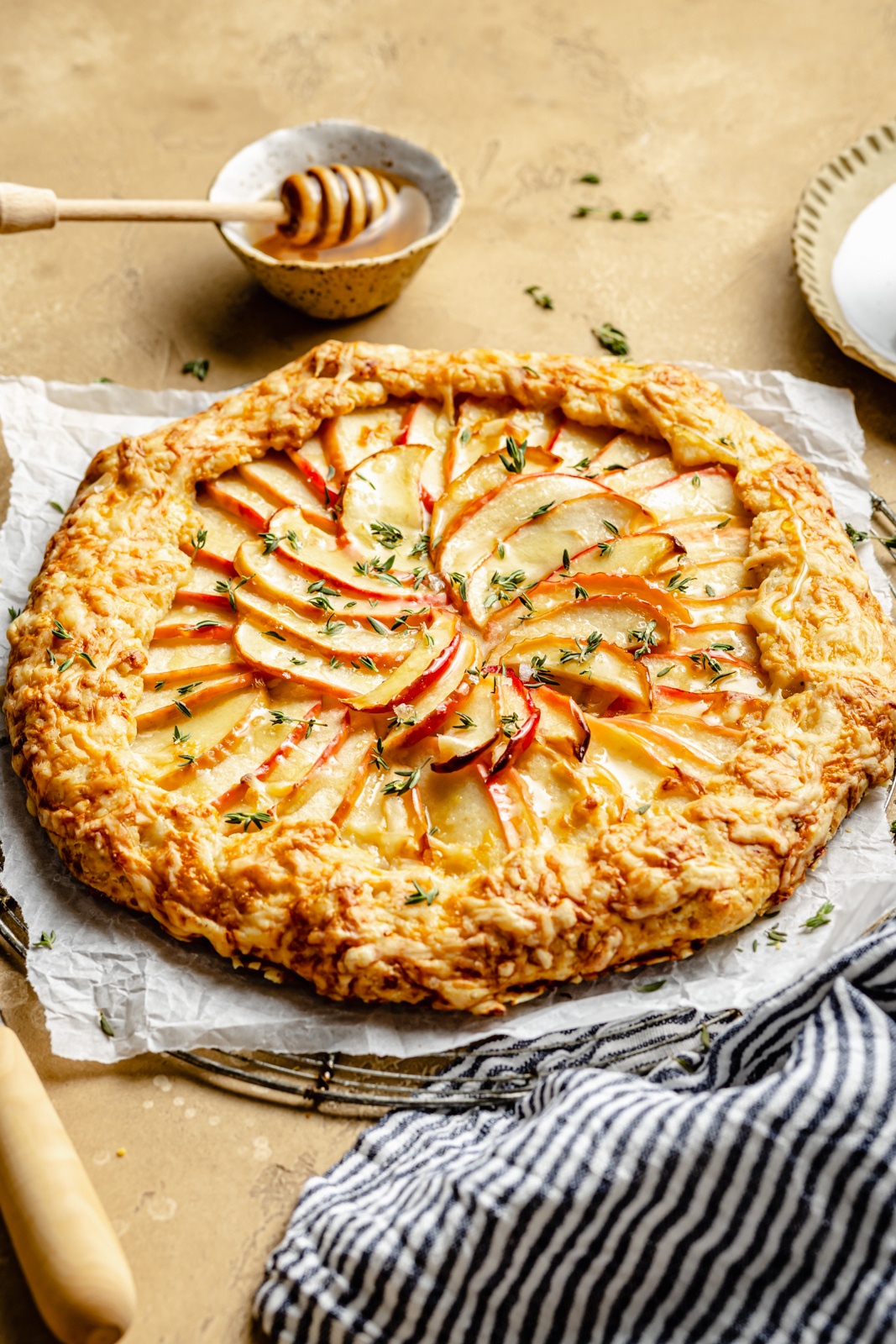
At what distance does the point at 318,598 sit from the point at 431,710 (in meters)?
0.66

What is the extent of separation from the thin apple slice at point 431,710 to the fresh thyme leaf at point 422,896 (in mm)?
509

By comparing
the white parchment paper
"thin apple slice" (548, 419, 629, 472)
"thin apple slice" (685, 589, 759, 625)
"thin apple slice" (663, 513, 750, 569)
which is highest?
"thin apple slice" (663, 513, 750, 569)

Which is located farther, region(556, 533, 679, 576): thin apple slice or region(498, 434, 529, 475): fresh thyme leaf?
region(498, 434, 529, 475): fresh thyme leaf

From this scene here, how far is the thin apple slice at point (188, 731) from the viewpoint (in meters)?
3.93

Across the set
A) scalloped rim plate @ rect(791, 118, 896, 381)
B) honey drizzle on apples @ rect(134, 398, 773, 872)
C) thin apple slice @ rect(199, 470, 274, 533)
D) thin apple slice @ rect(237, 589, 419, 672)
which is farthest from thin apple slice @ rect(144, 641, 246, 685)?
scalloped rim plate @ rect(791, 118, 896, 381)

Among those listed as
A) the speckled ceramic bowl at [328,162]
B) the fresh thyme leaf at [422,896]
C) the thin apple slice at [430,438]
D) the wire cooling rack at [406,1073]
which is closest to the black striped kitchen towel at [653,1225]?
the wire cooling rack at [406,1073]

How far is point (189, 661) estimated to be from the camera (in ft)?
Result: 13.9

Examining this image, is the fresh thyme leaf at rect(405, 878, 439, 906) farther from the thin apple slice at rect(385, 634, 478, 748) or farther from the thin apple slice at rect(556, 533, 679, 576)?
the thin apple slice at rect(556, 533, 679, 576)

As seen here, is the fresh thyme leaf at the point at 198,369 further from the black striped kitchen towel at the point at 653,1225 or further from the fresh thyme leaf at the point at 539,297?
the black striped kitchen towel at the point at 653,1225

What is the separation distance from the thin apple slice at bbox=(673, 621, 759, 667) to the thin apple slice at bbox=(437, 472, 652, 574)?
458 mm

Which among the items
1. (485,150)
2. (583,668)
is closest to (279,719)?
(583,668)

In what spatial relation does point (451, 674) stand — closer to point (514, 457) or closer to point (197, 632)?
point (197, 632)

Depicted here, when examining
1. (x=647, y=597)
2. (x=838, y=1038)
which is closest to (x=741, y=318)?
(x=647, y=597)

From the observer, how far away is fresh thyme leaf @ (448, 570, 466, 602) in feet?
14.0
